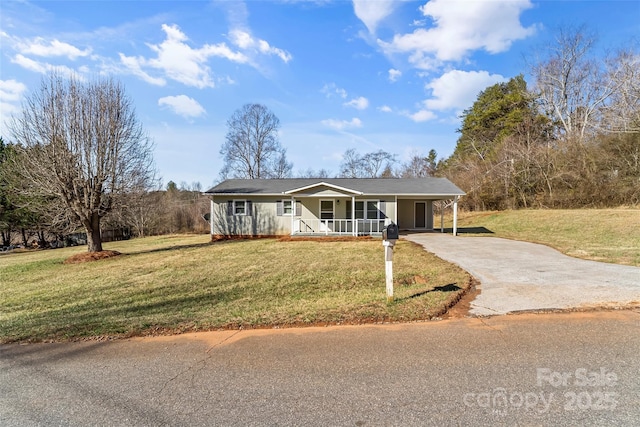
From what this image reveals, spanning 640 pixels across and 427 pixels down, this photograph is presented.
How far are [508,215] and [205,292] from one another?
2428 cm

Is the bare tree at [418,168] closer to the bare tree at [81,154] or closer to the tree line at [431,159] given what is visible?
the tree line at [431,159]

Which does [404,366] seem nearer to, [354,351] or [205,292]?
[354,351]

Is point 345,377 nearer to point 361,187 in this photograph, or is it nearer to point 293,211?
point 293,211

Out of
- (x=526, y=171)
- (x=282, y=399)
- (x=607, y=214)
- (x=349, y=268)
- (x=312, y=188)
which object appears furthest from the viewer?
(x=526, y=171)

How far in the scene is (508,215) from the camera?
2420 centimetres

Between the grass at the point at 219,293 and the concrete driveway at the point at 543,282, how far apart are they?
64 cm

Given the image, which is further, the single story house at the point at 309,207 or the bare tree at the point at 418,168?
Answer: the bare tree at the point at 418,168

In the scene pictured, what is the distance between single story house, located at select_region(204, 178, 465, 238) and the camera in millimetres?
17953

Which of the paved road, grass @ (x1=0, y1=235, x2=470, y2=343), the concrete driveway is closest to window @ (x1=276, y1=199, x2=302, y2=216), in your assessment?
grass @ (x1=0, y1=235, x2=470, y2=343)

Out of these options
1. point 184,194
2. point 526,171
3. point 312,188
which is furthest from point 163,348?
point 184,194

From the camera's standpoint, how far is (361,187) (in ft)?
64.3

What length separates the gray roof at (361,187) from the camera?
1830 centimetres

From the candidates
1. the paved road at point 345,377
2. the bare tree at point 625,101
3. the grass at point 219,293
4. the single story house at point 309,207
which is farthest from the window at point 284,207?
the bare tree at point 625,101

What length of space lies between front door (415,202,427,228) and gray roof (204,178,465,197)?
5.40 feet
